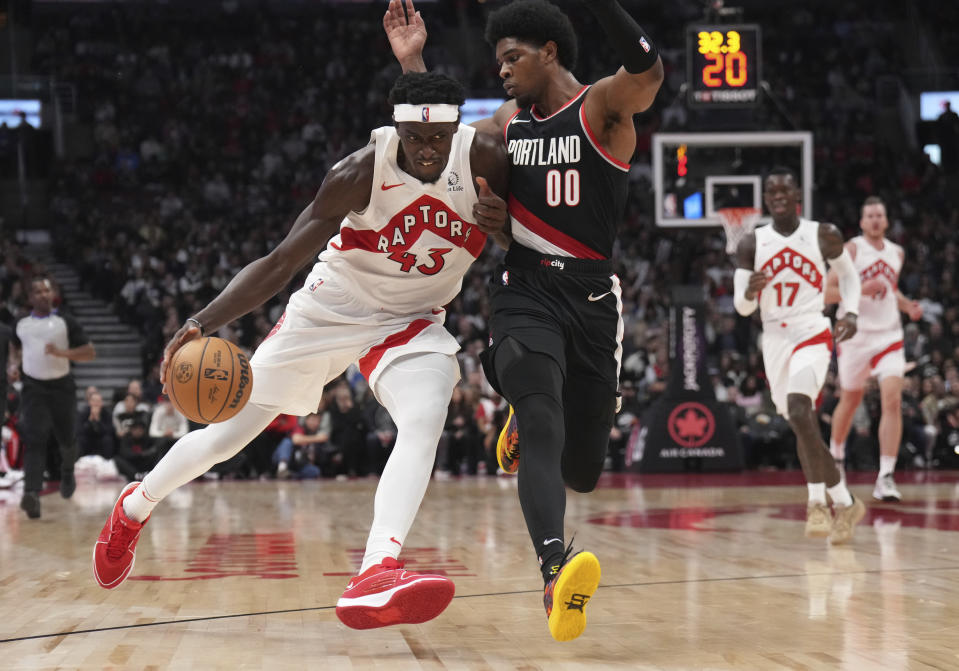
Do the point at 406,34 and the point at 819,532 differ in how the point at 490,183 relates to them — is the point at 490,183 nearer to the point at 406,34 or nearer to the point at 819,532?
the point at 406,34

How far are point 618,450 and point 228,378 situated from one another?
Answer: 10.3 metres

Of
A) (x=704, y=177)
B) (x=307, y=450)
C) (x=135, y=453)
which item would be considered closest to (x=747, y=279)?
(x=704, y=177)

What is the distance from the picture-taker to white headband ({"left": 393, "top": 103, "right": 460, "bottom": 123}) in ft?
12.5

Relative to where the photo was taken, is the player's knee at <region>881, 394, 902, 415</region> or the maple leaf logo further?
the maple leaf logo

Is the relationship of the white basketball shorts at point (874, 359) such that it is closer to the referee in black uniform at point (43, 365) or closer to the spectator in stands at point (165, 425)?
the referee in black uniform at point (43, 365)

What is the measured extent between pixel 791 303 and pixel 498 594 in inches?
134

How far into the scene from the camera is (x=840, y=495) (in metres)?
6.71

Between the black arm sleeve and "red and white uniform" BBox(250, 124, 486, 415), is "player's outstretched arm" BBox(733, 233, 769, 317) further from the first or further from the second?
the black arm sleeve

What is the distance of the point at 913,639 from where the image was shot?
3639mm

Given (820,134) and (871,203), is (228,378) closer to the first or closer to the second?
(871,203)

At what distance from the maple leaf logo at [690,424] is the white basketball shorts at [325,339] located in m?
9.11

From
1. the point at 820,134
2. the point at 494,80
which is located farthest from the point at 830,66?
the point at 494,80

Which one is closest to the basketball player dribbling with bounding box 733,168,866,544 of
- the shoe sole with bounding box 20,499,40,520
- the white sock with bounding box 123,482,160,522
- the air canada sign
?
the white sock with bounding box 123,482,160,522

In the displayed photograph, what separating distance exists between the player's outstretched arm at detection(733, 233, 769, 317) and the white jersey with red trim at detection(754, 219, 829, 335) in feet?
0.15
